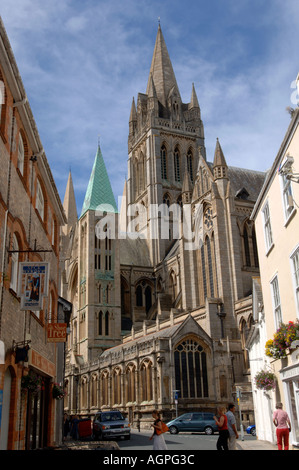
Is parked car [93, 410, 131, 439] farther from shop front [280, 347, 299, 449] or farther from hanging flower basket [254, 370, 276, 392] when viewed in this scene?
shop front [280, 347, 299, 449]

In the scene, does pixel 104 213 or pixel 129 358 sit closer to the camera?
pixel 129 358

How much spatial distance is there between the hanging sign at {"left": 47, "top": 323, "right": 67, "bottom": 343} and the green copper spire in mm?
44967

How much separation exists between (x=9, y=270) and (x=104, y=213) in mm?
50269

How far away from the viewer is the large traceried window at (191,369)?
3703 cm

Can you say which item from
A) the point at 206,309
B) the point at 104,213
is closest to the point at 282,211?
the point at 206,309

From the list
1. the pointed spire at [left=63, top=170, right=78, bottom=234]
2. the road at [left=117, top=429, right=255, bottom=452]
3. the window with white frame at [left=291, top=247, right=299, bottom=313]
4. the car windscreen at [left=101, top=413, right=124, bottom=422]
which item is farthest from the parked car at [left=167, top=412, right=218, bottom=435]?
the pointed spire at [left=63, top=170, right=78, bottom=234]

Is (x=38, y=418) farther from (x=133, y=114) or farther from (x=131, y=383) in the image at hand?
(x=133, y=114)

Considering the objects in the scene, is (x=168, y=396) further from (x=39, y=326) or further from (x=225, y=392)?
(x=39, y=326)

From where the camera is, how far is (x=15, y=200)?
13438 mm

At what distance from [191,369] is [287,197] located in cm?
2556

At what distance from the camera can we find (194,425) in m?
28.6

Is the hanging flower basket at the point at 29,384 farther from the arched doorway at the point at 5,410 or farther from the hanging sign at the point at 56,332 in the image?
the hanging sign at the point at 56,332

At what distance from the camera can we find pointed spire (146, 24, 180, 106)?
7781cm

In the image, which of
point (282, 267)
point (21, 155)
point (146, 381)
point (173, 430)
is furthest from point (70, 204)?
point (282, 267)
